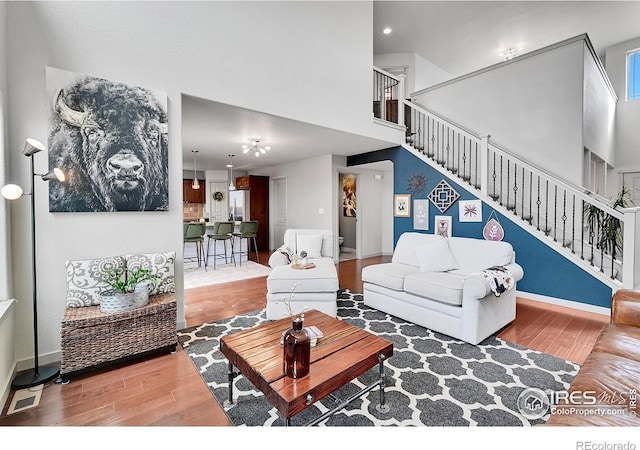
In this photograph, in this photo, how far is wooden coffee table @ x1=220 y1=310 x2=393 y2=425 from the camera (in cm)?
134

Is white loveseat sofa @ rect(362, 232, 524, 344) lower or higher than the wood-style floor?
higher

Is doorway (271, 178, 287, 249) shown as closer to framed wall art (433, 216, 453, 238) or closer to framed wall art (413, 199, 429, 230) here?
framed wall art (413, 199, 429, 230)

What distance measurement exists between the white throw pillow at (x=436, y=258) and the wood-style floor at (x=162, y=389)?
86 cm

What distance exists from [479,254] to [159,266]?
3447 mm

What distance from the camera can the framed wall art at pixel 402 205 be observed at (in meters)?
5.46

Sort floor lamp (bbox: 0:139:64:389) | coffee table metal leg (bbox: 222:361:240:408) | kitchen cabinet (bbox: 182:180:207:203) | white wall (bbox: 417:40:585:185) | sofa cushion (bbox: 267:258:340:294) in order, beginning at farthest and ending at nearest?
kitchen cabinet (bbox: 182:180:207:203), white wall (bbox: 417:40:585:185), sofa cushion (bbox: 267:258:340:294), floor lamp (bbox: 0:139:64:389), coffee table metal leg (bbox: 222:361:240:408)

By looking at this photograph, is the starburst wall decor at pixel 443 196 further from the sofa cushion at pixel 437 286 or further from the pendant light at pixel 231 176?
the pendant light at pixel 231 176

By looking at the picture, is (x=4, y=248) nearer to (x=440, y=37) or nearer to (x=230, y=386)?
(x=230, y=386)

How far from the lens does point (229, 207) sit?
9602 millimetres

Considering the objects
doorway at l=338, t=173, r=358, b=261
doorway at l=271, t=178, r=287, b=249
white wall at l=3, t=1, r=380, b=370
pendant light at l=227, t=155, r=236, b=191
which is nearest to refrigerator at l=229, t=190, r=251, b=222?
pendant light at l=227, t=155, r=236, b=191

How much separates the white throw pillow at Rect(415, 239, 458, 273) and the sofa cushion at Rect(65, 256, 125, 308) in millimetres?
3168

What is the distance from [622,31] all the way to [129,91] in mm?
8988

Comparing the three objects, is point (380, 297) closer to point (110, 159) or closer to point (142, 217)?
point (142, 217)

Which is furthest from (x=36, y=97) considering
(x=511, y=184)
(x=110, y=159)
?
(x=511, y=184)
